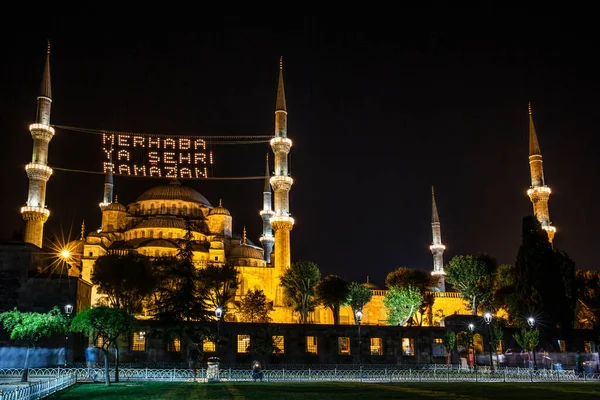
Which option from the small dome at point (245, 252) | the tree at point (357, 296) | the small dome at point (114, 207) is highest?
the small dome at point (114, 207)

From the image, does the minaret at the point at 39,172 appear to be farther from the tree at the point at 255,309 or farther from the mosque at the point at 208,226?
the tree at the point at 255,309

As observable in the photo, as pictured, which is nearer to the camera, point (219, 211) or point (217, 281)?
point (217, 281)

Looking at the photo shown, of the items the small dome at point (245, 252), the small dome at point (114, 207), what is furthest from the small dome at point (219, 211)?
the small dome at point (114, 207)

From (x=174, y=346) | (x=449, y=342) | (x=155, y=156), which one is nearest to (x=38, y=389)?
(x=174, y=346)

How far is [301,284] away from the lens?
48.6m

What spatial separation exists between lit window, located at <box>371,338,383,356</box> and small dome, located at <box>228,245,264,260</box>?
19147 millimetres

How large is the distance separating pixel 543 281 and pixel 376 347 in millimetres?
12310

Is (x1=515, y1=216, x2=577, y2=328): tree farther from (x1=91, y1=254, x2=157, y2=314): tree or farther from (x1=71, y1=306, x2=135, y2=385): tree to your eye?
(x1=71, y1=306, x2=135, y2=385): tree

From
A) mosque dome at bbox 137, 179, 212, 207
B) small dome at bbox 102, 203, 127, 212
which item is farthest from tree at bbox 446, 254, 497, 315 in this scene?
small dome at bbox 102, 203, 127, 212

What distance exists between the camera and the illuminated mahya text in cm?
3834

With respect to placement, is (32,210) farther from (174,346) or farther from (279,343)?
(279,343)

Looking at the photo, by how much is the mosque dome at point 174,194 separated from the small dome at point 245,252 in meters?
8.49

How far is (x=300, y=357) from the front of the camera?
130ft

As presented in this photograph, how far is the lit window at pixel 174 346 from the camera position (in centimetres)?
3653
